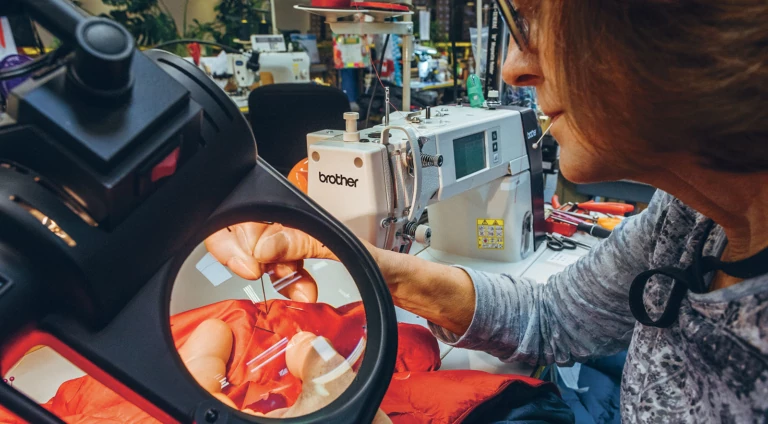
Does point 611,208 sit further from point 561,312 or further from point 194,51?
point 194,51

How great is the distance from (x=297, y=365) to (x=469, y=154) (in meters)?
0.79

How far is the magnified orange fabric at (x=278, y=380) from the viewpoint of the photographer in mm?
523

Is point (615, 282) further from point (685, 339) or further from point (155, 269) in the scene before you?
point (155, 269)

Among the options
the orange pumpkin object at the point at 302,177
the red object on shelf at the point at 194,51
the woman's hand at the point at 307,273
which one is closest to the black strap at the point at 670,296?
the woman's hand at the point at 307,273

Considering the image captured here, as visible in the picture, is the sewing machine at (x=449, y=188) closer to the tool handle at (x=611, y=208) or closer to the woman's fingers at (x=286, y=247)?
the woman's fingers at (x=286, y=247)

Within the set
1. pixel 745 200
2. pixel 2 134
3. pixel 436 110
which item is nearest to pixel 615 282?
pixel 745 200

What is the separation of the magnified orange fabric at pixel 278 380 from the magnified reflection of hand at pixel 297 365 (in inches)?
0.4

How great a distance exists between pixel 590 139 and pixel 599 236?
119 cm

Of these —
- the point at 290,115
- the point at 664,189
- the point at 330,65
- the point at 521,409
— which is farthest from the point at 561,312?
the point at 330,65

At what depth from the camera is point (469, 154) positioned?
1.23 meters

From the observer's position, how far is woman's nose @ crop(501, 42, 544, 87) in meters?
0.52

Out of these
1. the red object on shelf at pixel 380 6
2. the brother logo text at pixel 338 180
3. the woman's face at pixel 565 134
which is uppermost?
the red object on shelf at pixel 380 6

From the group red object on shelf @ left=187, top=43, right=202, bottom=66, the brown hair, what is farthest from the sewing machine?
red object on shelf @ left=187, top=43, right=202, bottom=66

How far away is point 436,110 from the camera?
4.51 ft
